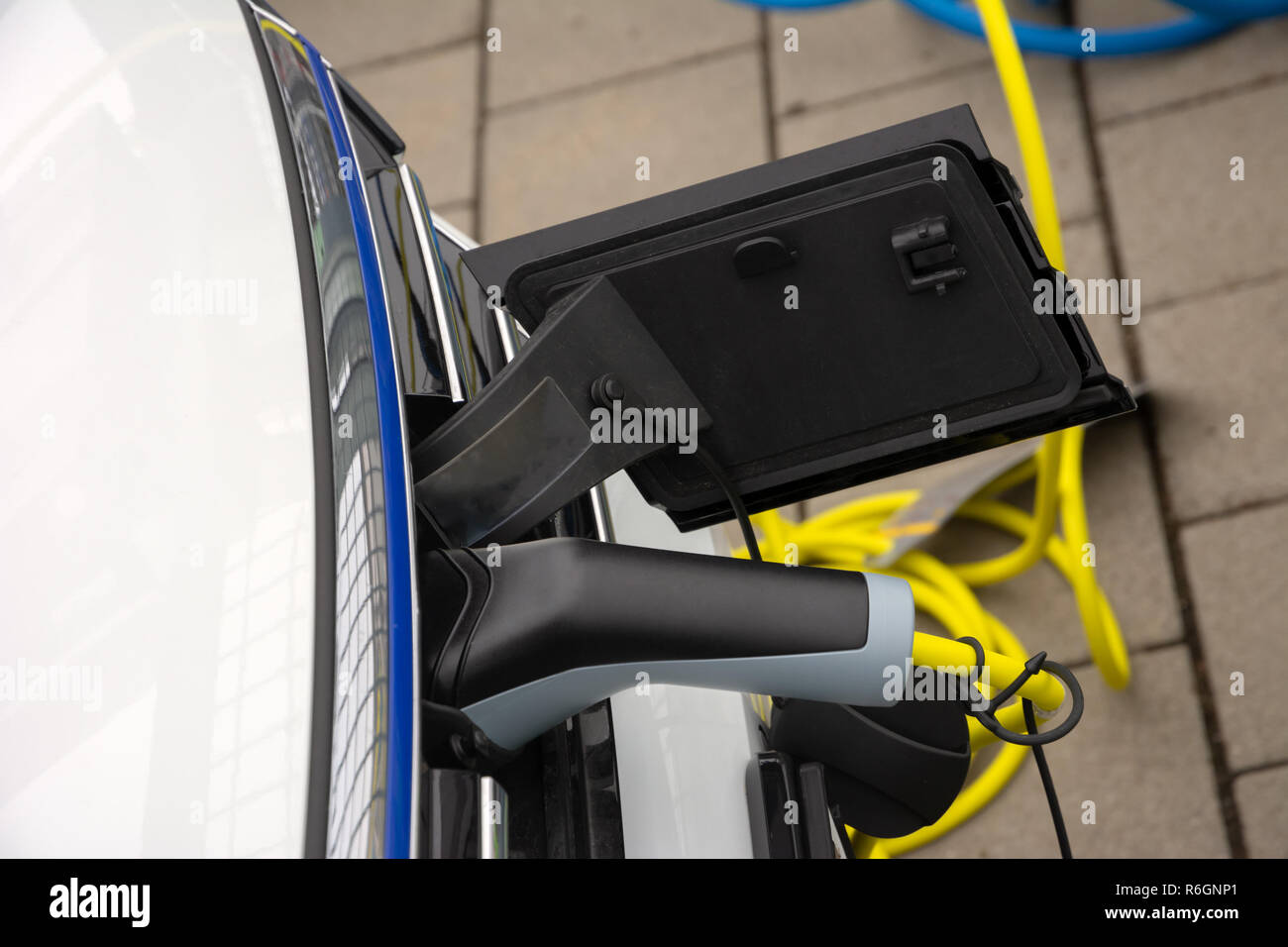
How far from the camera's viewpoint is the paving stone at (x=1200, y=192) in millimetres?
2361

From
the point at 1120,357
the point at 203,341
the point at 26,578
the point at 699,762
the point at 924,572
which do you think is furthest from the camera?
the point at 1120,357

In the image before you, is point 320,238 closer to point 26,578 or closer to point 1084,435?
point 26,578

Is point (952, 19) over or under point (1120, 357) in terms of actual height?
over

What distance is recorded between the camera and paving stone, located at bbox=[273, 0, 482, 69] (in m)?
3.38

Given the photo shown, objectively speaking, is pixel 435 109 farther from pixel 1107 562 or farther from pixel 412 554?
pixel 412 554

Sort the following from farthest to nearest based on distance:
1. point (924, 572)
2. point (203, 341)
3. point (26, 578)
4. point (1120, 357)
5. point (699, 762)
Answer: point (1120, 357), point (924, 572), point (699, 762), point (203, 341), point (26, 578)

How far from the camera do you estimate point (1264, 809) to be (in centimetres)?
186

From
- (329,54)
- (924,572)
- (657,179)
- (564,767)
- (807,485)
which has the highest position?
(329,54)

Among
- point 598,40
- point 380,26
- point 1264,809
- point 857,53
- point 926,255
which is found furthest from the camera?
point 380,26

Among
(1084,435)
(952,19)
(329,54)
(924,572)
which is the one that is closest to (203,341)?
(924,572)

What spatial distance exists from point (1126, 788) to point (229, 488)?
1.58 m

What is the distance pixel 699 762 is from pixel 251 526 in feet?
1.54

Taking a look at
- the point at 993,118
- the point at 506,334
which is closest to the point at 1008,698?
the point at 506,334

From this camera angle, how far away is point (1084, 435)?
89.7 inches
